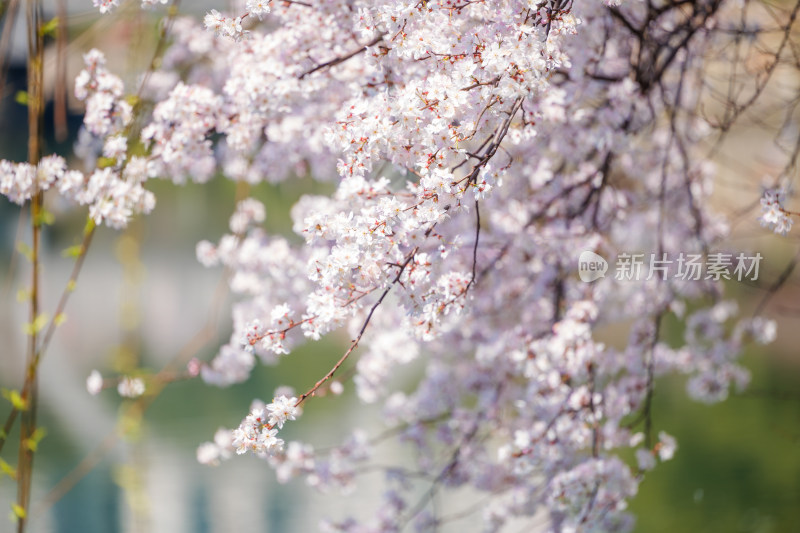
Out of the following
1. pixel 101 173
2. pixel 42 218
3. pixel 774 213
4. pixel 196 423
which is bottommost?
pixel 774 213

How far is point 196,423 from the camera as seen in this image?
222 inches

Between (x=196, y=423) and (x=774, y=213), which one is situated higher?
(x=196, y=423)

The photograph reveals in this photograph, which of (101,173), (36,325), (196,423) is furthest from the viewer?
(196,423)

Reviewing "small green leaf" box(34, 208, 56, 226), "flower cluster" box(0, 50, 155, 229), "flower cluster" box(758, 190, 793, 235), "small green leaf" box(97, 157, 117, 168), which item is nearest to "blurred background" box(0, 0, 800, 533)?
"flower cluster" box(0, 50, 155, 229)

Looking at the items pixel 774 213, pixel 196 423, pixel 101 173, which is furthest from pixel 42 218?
pixel 196 423

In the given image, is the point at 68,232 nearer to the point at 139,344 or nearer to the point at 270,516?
the point at 139,344

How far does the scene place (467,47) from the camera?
1.44m

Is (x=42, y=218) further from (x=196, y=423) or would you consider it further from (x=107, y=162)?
(x=196, y=423)

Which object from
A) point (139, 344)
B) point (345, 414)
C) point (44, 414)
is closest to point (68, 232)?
point (139, 344)

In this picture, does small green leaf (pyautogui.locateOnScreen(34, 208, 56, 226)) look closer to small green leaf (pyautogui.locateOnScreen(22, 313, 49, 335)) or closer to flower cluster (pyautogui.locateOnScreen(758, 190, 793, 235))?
small green leaf (pyautogui.locateOnScreen(22, 313, 49, 335))

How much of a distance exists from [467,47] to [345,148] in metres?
0.29

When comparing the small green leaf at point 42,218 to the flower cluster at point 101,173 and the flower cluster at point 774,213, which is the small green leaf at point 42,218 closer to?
the flower cluster at point 101,173

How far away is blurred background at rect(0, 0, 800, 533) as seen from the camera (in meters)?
4.05

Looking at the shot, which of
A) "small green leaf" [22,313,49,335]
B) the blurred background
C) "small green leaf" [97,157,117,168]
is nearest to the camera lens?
"small green leaf" [22,313,49,335]
